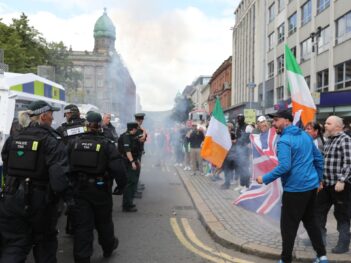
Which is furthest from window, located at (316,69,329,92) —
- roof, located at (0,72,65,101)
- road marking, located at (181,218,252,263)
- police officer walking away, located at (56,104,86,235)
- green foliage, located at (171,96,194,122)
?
police officer walking away, located at (56,104,86,235)

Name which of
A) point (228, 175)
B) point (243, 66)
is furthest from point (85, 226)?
point (243, 66)

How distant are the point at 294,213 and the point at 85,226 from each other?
226cm

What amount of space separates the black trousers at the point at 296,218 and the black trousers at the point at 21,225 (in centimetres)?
243

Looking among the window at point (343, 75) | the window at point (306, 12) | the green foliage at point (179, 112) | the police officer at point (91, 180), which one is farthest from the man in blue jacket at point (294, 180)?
the window at point (306, 12)

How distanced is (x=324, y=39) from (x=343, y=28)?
2.95 m

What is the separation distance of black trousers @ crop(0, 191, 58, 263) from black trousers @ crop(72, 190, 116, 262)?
54 cm

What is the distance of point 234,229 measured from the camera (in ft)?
20.5

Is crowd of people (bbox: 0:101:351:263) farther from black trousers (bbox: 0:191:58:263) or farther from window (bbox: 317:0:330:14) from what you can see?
window (bbox: 317:0:330:14)

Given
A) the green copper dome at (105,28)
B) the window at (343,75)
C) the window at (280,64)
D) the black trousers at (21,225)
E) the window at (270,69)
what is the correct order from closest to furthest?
the black trousers at (21,225), the green copper dome at (105,28), the window at (343,75), the window at (280,64), the window at (270,69)

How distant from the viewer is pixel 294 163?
4.52m

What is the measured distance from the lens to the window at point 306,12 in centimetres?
2995

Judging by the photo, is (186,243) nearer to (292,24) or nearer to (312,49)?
(312,49)

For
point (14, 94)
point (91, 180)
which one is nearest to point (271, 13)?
point (14, 94)

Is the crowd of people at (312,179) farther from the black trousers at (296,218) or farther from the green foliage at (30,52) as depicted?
the green foliage at (30,52)
